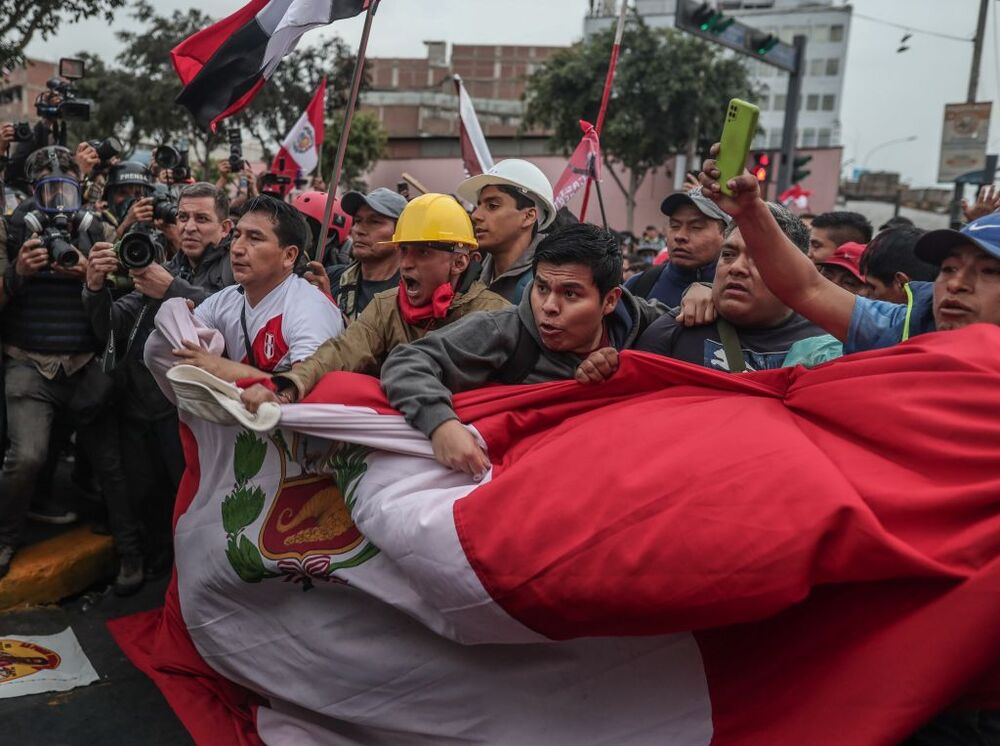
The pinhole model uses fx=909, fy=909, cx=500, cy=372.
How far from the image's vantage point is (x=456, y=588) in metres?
2.28

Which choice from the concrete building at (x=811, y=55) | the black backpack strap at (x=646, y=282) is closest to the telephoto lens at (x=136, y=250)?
the black backpack strap at (x=646, y=282)

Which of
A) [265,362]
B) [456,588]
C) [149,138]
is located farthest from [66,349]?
[149,138]

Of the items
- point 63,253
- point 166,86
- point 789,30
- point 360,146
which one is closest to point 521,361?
point 63,253

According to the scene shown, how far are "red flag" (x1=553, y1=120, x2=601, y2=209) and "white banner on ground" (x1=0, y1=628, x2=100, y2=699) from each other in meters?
A: 3.83

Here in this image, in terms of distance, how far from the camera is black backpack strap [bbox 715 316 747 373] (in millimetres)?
2896

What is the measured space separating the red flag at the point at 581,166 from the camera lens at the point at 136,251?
2955 millimetres

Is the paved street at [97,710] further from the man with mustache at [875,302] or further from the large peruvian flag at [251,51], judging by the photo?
the man with mustache at [875,302]

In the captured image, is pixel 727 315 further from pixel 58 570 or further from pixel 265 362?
pixel 58 570

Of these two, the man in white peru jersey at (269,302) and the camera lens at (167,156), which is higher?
the camera lens at (167,156)

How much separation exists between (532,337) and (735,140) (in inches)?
34.8

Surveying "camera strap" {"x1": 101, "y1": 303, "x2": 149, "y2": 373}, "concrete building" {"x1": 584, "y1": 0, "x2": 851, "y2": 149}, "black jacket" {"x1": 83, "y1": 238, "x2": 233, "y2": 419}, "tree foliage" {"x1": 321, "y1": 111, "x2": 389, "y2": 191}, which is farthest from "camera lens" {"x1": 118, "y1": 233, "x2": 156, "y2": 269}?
"concrete building" {"x1": 584, "y1": 0, "x2": 851, "y2": 149}

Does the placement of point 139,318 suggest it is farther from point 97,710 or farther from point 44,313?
point 97,710

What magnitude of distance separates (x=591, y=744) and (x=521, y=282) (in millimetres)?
2249

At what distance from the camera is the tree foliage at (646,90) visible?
90.6 ft
